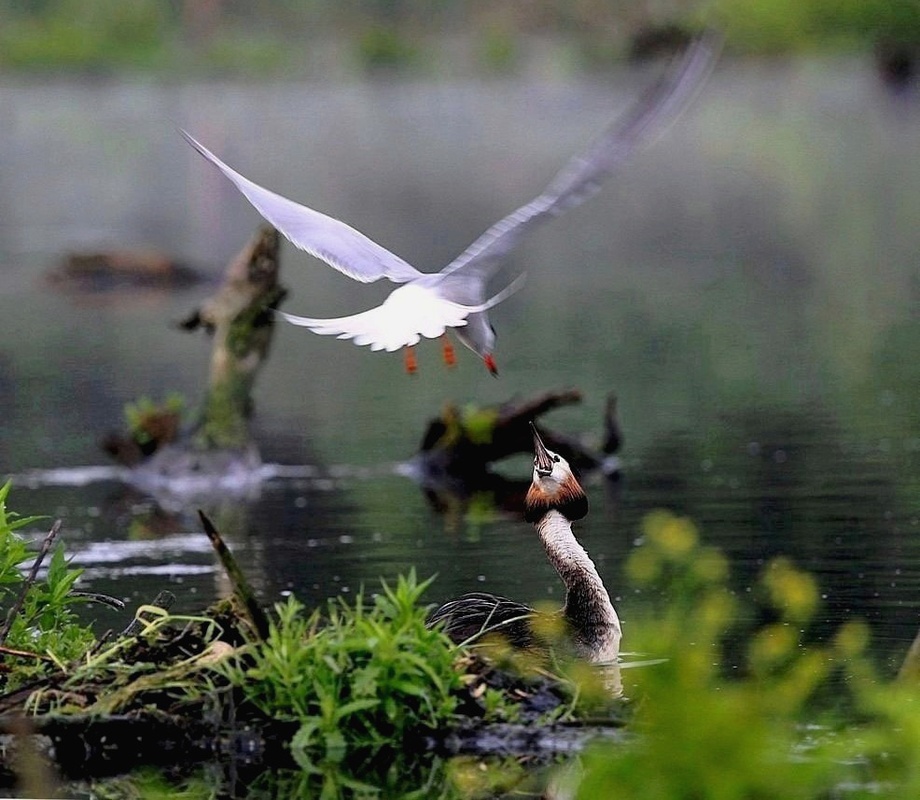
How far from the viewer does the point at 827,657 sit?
929 centimetres

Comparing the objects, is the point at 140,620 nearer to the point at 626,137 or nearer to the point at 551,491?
the point at 551,491

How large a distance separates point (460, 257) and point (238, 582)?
1.91 m

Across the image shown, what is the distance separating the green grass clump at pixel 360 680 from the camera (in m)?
8.20

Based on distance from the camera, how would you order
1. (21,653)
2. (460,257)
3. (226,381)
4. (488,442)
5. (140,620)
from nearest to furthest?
1. (21,653)
2. (140,620)
3. (460,257)
4. (488,442)
5. (226,381)

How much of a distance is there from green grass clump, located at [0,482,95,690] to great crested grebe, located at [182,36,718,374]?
128 cm

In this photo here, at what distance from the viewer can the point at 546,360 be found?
22.3 meters

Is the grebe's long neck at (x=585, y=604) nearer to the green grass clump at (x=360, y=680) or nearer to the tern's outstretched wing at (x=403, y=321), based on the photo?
the green grass clump at (x=360, y=680)

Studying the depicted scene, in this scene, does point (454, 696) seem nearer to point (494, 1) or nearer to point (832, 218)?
point (832, 218)

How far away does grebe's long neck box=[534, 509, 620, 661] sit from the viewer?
9023mm

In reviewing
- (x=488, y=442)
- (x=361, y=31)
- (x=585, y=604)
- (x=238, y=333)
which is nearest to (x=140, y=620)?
(x=585, y=604)

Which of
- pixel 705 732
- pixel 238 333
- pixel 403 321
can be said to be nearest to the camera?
pixel 705 732

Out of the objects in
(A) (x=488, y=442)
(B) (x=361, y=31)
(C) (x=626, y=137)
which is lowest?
(B) (x=361, y=31)

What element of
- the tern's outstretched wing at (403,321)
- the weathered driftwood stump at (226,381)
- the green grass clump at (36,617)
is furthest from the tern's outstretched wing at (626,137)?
the weathered driftwood stump at (226,381)

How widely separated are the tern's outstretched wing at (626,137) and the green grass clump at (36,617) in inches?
79.2
